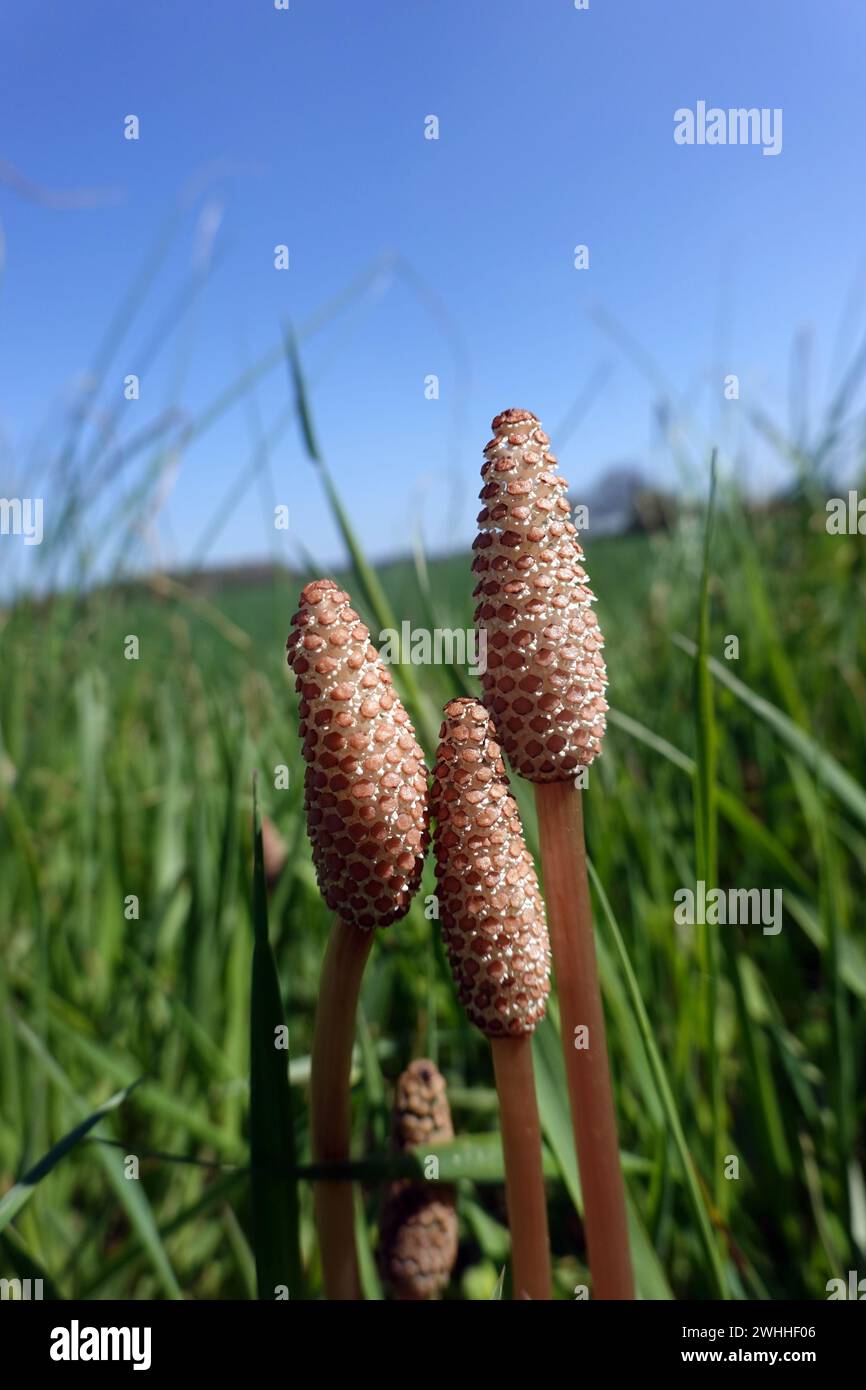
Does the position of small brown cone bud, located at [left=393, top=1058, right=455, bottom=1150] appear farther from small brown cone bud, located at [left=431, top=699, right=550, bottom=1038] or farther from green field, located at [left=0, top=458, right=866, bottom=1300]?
small brown cone bud, located at [left=431, top=699, right=550, bottom=1038]

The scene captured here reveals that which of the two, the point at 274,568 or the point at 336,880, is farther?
the point at 274,568

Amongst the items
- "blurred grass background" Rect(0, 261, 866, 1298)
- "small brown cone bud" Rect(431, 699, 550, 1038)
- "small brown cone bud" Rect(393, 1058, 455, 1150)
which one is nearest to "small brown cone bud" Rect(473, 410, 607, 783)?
"small brown cone bud" Rect(431, 699, 550, 1038)

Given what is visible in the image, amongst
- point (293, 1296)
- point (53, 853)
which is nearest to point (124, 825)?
point (53, 853)

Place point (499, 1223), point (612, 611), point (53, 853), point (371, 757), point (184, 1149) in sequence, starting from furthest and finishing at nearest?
point (612, 611) < point (53, 853) < point (184, 1149) < point (499, 1223) < point (371, 757)

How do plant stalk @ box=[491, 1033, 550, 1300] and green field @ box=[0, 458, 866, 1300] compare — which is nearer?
plant stalk @ box=[491, 1033, 550, 1300]
